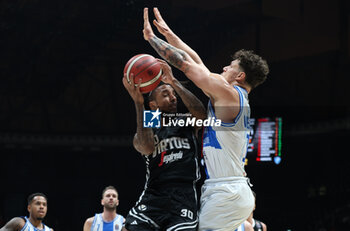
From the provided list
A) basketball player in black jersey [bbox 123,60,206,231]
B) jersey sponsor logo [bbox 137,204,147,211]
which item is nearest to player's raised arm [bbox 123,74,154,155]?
basketball player in black jersey [bbox 123,60,206,231]

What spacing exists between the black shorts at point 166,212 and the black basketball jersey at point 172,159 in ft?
0.26

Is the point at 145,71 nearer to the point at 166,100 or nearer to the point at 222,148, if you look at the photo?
the point at 166,100

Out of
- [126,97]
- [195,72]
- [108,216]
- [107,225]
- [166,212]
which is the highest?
[126,97]

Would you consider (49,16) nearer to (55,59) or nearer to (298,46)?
(55,59)

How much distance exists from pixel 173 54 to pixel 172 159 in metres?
0.71

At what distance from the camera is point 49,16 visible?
33.3 ft

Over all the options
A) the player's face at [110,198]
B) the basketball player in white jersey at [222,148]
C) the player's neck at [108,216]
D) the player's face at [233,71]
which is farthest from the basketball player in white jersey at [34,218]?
the player's face at [233,71]

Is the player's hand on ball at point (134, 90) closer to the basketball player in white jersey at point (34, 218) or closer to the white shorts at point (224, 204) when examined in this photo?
the white shorts at point (224, 204)

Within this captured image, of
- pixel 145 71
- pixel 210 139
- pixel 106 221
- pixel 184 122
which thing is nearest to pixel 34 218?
pixel 106 221

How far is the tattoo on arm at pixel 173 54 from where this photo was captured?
3.53 meters

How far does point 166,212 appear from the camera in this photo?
3.45 m

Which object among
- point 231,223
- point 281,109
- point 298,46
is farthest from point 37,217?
point 281,109

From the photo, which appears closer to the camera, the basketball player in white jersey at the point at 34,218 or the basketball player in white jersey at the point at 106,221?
the basketball player in white jersey at the point at 34,218

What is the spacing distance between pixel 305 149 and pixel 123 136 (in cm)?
440
